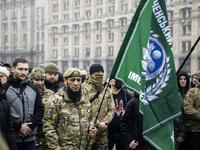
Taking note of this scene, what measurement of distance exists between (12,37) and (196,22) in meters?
46.0

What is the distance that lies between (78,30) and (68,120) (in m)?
59.9

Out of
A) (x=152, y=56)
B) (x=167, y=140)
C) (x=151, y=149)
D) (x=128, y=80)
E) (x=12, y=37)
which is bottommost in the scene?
(x=151, y=149)

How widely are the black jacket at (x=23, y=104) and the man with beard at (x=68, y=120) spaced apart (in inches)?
30.9

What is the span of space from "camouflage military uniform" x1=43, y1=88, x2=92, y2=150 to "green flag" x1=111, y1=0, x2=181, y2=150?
97 cm

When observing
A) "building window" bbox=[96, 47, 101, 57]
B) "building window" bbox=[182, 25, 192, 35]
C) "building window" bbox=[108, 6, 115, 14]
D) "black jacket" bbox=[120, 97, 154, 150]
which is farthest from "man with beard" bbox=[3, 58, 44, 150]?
"building window" bbox=[96, 47, 101, 57]

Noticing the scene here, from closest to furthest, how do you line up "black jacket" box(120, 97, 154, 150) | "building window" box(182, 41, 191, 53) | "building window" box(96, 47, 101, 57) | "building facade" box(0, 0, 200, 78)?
"black jacket" box(120, 97, 154, 150), "building window" box(182, 41, 191, 53), "building facade" box(0, 0, 200, 78), "building window" box(96, 47, 101, 57)

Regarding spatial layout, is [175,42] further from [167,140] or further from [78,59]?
[167,140]

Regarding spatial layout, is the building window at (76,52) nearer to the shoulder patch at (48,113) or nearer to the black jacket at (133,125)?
the black jacket at (133,125)

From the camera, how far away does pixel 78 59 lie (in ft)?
206

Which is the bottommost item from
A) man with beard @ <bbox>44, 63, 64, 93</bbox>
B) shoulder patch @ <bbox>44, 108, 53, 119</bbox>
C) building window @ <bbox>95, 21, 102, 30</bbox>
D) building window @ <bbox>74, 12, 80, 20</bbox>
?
shoulder patch @ <bbox>44, 108, 53, 119</bbox>

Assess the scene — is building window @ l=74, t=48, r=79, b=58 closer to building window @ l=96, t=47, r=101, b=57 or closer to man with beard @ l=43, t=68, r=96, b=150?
building window @ l=96, t=47, r=101, b=57

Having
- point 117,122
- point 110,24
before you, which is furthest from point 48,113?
point 110,24

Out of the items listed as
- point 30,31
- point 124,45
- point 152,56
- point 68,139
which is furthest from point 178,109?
point 30,31

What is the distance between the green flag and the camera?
145 inches
